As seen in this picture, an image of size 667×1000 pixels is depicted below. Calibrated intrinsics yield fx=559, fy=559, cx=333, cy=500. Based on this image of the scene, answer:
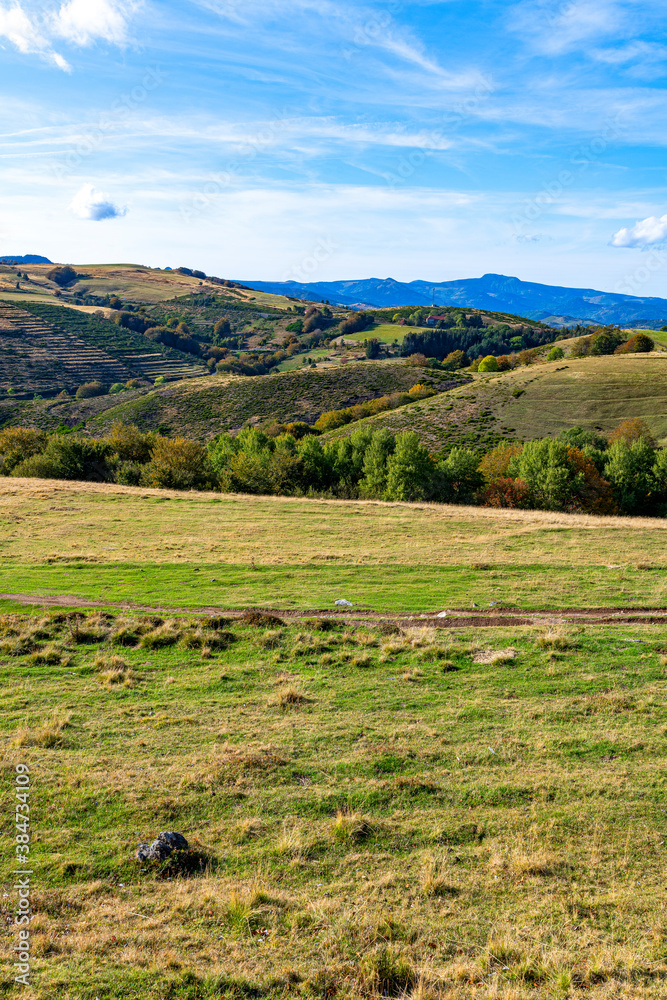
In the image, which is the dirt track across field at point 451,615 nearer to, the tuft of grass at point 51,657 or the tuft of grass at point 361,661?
the tuft of grass at point 361,661

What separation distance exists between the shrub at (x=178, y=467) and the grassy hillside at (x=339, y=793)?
3939 centimetres

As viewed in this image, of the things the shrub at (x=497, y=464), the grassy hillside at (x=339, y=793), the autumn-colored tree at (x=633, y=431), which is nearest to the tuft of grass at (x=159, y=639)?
the grassy hillside at (x=339, y=793)

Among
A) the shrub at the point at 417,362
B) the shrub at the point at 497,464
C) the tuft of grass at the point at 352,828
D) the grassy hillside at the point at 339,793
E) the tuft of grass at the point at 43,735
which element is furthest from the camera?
the shrub at the point at 417,362

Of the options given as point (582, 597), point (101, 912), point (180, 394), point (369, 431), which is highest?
point (180, 394)

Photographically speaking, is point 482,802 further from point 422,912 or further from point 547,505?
point 547,505

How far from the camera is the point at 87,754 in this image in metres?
11.3

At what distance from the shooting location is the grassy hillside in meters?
6.64

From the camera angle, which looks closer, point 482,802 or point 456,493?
point 482,802

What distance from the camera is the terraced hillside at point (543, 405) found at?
93188 millimetres

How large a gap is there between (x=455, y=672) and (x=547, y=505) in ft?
160

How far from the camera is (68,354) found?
532ft

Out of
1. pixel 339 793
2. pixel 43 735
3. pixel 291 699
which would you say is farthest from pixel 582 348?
pixel 43 735

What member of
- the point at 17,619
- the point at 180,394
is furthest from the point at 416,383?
the point at 17,619

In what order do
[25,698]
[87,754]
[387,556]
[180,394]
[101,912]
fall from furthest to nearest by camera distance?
1. [180,394]
2. [387,556]
3. [25,698]
4. [87,754]
5. [101,912]
